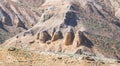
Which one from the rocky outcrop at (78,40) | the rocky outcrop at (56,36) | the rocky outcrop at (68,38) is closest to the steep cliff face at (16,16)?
the rocky outcrop at (56,36)

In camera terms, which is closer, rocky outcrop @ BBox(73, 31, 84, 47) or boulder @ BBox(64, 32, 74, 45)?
rocky outcrop @ BBox(73, 31, 84, 47)

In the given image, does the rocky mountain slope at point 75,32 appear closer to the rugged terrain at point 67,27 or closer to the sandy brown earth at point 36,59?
the rugged terrain at point 67,27

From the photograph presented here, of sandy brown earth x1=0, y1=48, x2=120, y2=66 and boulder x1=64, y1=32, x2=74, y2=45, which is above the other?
sandy brown earth x1=0, y1=48, x2=120, y2=66

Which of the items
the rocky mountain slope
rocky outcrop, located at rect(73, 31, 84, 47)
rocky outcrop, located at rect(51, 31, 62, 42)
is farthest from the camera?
rocky outcrop, located at rect(51, 31, 62, 42)

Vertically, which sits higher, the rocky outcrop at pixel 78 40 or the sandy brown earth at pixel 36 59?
the sandy brown earth at pixel 36 59

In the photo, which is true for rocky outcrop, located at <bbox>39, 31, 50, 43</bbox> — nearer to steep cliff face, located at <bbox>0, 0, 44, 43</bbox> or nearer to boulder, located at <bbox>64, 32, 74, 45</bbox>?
boulder, located at <bbox>64, 32, 74, 45</bbox>

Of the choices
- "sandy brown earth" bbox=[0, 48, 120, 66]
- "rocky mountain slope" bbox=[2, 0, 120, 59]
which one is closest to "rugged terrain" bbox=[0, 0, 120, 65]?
"rocky mountain slope" bbox=[2, 0, 120, 59]

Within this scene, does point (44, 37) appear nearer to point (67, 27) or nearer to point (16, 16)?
point (67, 27)

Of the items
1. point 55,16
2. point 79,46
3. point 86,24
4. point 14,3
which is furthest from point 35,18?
point 79,46

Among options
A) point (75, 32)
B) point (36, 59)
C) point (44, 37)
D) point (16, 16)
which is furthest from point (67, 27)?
point (36, 59)
